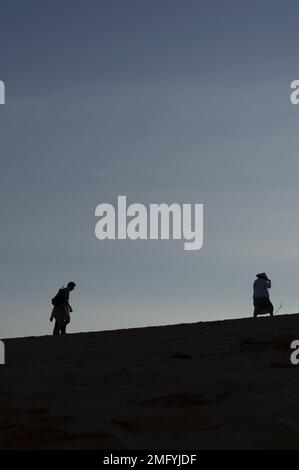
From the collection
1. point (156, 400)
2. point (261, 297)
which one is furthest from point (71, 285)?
point (156, 400)

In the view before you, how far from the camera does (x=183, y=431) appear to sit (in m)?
3.97

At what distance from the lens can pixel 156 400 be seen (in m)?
4.76

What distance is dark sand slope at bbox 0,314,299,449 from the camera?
150 inches

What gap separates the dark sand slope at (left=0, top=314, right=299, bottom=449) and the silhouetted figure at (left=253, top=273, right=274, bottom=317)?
356 inches

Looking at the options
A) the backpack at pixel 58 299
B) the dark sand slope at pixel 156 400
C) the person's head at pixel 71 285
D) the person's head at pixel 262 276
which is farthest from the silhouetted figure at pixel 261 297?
the dark sand slope at pixel 156 400

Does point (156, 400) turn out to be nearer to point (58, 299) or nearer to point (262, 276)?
point (58, 299)

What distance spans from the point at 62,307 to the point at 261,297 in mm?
5103

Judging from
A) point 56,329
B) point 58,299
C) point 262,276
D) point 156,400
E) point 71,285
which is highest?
point 262,276

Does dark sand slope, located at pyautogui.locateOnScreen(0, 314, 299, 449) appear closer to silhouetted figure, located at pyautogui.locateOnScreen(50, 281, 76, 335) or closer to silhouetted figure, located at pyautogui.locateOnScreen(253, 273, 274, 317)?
silhouetted figure, located at pyautogui.locateOnScreen(50, 281, 76, 335)

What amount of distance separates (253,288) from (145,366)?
10988 millimetres
